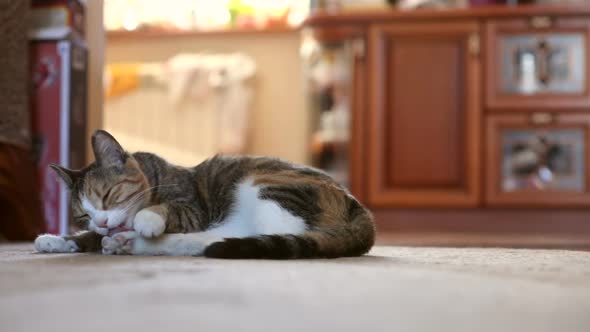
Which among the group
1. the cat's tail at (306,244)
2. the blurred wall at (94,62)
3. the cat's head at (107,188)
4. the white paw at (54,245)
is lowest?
the white paw at (54,245)

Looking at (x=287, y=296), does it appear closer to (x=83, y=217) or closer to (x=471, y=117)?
(x=83, y=217)

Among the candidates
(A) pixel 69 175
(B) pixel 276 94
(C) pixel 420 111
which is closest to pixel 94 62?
(A) pixel 69 175

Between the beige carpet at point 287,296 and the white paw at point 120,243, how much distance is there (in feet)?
0.67

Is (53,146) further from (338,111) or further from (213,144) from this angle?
(213,144)

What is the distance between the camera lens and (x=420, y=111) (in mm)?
3887

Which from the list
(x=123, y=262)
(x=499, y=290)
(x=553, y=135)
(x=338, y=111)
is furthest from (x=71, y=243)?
(x=553, y=135)

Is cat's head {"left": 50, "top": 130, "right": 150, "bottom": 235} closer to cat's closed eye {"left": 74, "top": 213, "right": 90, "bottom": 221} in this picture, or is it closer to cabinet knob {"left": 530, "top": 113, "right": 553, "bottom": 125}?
cat's closed eye {"left": 74, "top": 213, "right": 90, "bottom": 221}

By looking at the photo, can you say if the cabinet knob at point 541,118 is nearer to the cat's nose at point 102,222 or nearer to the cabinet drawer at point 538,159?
the cabinet drawer at point 538,159

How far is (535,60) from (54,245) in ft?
9.01

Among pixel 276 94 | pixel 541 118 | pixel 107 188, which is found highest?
pixel 276 94

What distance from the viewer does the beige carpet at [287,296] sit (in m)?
0.85

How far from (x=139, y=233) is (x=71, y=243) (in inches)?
9.6

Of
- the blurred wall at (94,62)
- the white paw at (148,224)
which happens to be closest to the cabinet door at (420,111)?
the blurred wall at (94,62)

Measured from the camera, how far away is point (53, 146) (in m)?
2.65
